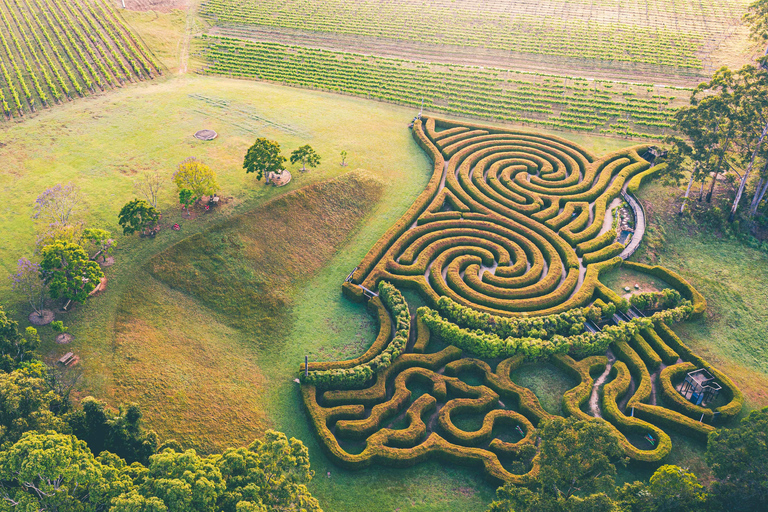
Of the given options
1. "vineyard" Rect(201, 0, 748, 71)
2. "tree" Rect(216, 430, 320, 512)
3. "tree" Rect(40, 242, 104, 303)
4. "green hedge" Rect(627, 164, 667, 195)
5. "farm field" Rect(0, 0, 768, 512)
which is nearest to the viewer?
"tree" Rect(216, 430, 320, 512)

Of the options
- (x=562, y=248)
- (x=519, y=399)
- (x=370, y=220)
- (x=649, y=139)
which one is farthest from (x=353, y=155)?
(x=649, y=139)

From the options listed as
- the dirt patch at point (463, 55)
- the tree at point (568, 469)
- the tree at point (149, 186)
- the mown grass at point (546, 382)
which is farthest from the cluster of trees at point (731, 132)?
the tree at point (149, 186)

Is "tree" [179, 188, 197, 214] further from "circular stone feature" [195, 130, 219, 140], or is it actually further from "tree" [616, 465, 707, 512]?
"tree" [616, 465, 707, 512]

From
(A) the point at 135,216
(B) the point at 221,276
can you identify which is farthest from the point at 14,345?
(B) the point at 221,276

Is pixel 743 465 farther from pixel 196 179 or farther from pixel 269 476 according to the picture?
pixel 196 179

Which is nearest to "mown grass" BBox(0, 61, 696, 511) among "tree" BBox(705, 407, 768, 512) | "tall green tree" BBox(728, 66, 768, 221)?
"tree" BBox(705, 407, 768, 512)

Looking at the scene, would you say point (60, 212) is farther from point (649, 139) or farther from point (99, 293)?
point (649, 139)
